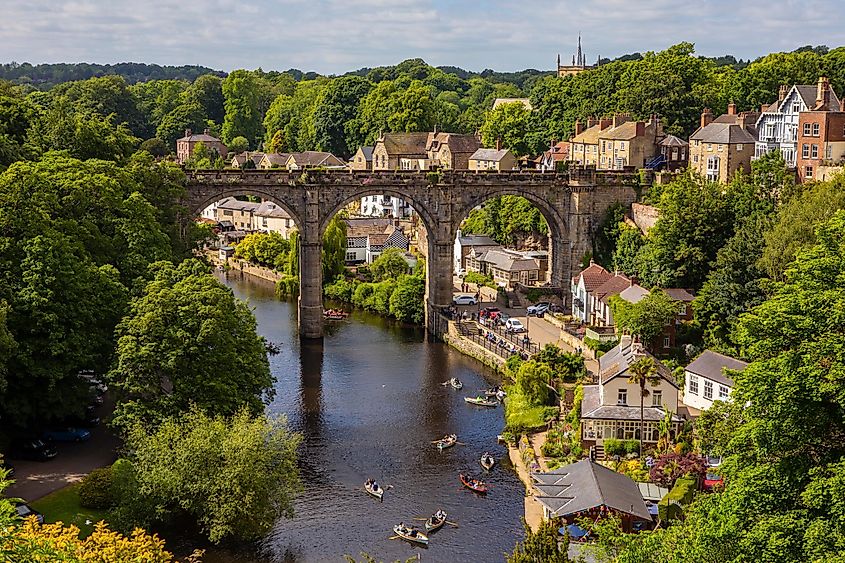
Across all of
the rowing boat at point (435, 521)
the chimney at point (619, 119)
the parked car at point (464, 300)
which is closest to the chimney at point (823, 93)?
the chimney at point (619, 119)

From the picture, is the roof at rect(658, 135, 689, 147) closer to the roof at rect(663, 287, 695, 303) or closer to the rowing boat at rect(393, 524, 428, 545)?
the roof at rect(663, 287, 695, 303)

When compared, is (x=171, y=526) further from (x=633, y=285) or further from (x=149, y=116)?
(x=149, y=116)

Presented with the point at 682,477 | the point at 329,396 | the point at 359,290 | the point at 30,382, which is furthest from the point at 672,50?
the point at 30,382

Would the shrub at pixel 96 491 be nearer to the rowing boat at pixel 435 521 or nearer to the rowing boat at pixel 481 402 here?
the rowing boat at pixel 435 521

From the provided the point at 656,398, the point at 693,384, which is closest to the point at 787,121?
the point at 693,384

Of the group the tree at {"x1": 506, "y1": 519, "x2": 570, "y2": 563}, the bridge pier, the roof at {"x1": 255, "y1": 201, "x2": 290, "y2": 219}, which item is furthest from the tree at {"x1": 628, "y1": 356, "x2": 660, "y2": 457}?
the roof at {"x1": 255, "y1": 201, "x2": 290, "y2": 219}

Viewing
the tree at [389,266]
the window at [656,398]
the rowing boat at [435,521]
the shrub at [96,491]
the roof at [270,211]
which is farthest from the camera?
the roof at [270,211]
